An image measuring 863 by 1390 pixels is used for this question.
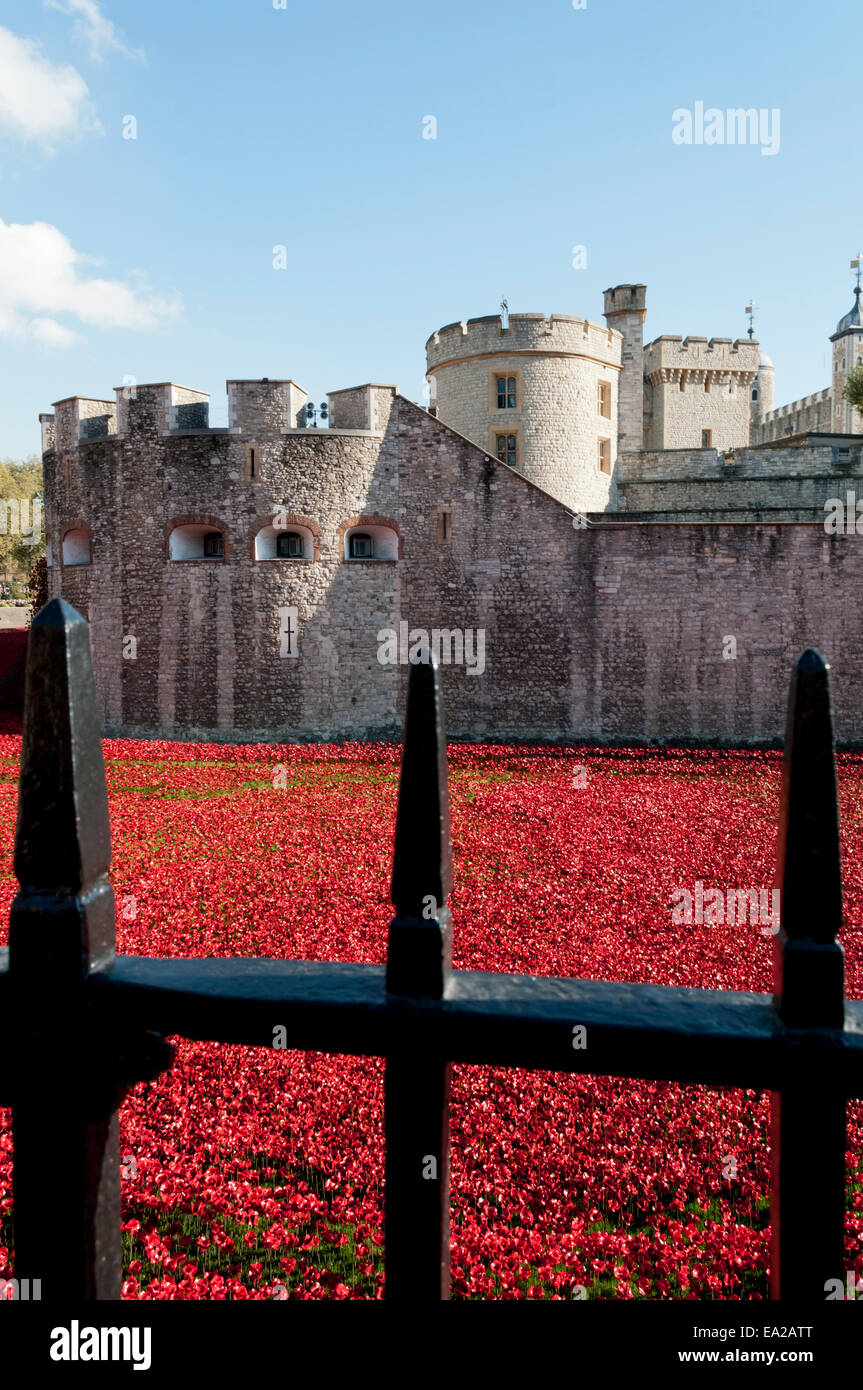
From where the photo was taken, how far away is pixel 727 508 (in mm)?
27141

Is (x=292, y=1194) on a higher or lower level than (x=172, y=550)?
lower

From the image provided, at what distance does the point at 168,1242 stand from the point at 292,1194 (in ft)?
2.25

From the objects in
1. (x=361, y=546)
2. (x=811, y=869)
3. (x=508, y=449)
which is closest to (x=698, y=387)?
(x=508, y=449)

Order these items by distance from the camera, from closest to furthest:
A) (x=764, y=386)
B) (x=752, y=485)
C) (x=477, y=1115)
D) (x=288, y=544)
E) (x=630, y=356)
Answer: (x=477, y=1115) → (x=288, y=544) → (x=752, y=485) → (x=630, y=356) → (x=764, y=386)

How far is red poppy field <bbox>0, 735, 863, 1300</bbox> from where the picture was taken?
4102 millimetres

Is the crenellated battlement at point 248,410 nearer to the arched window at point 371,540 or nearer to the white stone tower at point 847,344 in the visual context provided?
the arched window at point 371,540

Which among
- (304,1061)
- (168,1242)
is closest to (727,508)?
(304,1061)

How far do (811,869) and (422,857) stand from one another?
672 millimetres

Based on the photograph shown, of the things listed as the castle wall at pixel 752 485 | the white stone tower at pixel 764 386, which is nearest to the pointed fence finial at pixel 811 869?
the castle wall at pixel 752 485

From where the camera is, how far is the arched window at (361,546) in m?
20.9

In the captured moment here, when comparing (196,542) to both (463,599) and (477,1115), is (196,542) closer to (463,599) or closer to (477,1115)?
(463,599)

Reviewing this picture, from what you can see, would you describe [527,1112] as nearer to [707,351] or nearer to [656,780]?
[656,780]

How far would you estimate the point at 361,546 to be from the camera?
68.9 feet

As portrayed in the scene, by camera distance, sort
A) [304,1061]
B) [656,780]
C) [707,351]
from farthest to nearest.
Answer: [707,351], [656,780], [304,1061]
